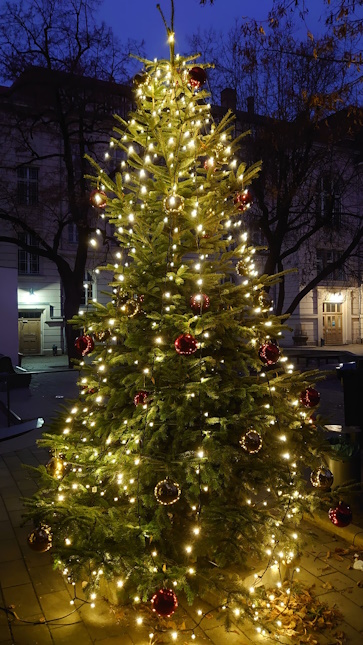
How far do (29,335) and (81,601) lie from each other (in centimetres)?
2718

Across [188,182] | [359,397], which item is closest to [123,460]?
[188,182]

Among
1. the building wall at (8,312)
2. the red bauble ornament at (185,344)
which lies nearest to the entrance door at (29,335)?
the building wall at (8,312)

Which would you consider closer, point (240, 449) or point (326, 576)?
point (240, 449)

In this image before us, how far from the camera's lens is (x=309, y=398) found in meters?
4.43

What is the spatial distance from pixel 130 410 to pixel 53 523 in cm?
111

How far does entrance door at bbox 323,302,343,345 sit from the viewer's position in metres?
36.8

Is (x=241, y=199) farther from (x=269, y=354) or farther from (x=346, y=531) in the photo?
(x=346, y=531)

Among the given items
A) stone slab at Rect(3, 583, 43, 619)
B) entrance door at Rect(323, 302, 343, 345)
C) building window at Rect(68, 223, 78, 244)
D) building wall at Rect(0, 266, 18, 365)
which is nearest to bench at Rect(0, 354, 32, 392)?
building wall at Rect(0, 266, 18, 365)

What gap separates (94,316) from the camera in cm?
444

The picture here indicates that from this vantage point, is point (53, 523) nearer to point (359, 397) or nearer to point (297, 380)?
point (297, 380)

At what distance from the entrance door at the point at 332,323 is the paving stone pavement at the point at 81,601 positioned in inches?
1289

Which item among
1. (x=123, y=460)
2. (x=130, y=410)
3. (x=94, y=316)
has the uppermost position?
(x=94, y=316)

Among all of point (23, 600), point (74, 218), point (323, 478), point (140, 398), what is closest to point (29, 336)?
point (74, 218)

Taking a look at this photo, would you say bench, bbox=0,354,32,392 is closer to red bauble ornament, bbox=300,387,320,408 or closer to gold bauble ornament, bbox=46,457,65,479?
gold bauble ornament, bbox=46,457,65,479
